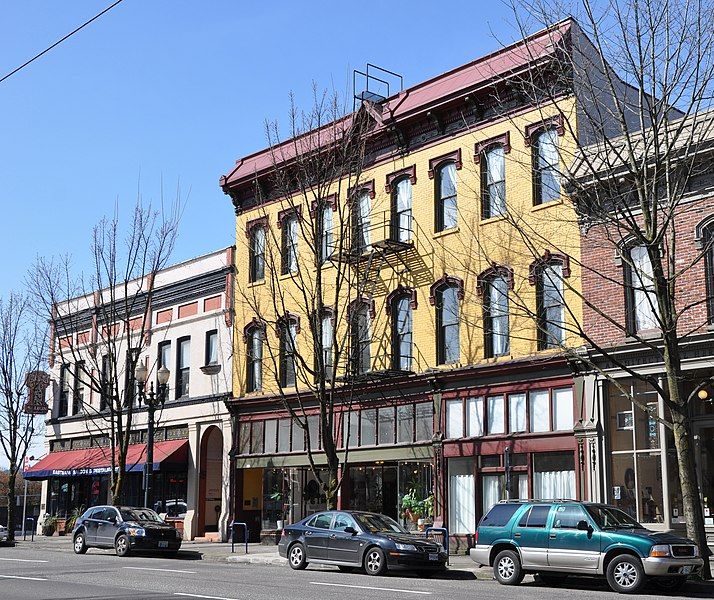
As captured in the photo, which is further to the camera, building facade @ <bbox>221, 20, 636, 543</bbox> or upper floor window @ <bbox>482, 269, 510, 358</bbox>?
upper floor window @ <bbox>482, 269, 510, 358</bbox>

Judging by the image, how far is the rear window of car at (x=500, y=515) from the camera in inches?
755

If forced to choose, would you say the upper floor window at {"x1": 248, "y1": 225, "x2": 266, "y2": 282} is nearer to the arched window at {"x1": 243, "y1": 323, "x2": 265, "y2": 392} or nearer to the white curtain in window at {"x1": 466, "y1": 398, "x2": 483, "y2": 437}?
the arched window at {"x1": 243, "y1": 323, "x2": 265, "y2": 392}

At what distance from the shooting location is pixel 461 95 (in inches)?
1077

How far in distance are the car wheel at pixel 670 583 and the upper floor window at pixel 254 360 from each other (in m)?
18.7

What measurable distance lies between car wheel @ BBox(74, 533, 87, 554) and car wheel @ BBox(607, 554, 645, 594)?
16797 mm

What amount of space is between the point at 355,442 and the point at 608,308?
9.71 m

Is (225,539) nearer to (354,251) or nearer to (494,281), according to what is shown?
(354,251)

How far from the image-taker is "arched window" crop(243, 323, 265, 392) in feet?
110

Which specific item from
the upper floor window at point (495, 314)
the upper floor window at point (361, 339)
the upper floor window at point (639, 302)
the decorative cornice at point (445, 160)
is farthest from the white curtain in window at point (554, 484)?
the decorative cornice at point (445, 160)

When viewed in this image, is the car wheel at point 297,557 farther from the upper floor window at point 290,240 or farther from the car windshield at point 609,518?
the upper floor window at point 290,240

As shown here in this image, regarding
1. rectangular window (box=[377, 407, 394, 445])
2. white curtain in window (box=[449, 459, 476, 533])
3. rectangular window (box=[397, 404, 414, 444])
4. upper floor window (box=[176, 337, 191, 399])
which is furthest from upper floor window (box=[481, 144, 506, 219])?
upper floor window (box=[176, 337, 191, 399])

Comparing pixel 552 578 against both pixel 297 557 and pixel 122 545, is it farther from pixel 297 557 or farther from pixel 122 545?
pixel 122 545

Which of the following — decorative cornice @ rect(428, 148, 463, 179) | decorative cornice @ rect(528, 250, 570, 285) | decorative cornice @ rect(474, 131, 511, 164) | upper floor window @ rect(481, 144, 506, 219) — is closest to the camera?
decorative cornice @ rect(528, 250, 570, 285)

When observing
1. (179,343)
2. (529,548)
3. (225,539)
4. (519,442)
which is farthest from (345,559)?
(179,343)
